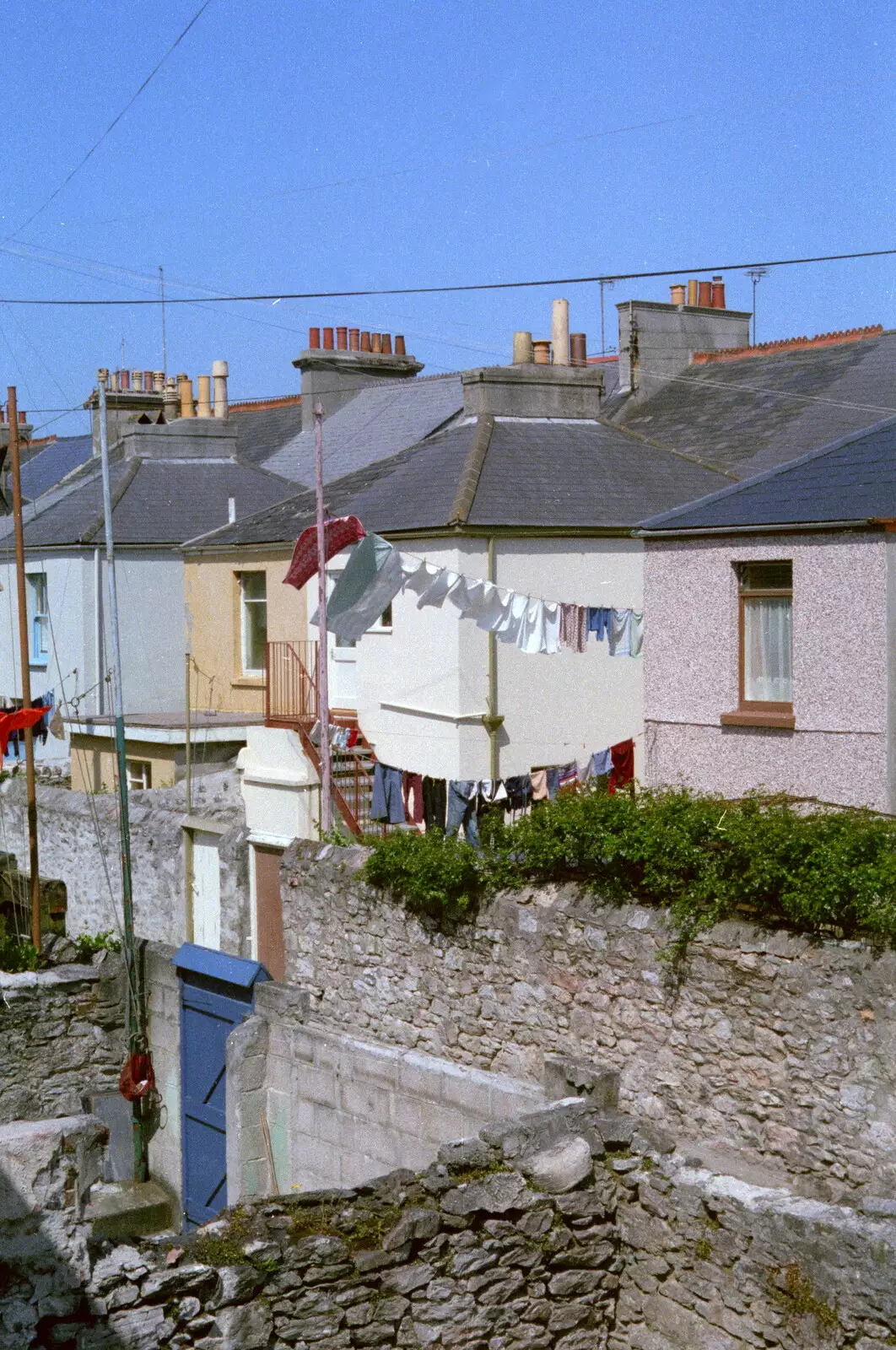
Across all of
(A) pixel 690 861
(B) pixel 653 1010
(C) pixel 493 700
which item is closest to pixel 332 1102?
(B) pixel 653 1010

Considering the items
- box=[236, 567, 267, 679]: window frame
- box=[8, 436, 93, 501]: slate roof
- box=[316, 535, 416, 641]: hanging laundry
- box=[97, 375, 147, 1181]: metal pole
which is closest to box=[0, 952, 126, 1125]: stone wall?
box=[97, 375, 147, 1181]: metal pole

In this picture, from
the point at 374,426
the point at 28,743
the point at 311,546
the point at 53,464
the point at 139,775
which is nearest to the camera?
the point at 311,546

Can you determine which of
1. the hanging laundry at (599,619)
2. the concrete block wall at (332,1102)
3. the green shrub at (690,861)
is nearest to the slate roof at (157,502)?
the hanging laundry at (599,619)

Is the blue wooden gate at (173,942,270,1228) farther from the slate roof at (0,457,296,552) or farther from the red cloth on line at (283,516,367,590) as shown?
the slate roof at (0,457,296,552)

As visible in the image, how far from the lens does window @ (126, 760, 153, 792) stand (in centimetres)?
2202

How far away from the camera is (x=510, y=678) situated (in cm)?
1834

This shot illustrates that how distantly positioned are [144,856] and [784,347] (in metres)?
13.4

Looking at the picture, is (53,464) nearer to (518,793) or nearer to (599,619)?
(599,619)

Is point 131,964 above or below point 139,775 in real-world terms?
below

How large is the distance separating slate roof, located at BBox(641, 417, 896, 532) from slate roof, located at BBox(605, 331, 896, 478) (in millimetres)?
5211

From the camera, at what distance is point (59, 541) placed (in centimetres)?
2567

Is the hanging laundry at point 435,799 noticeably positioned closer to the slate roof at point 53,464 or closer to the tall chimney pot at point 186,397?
the tall chimney pot at point 186,397

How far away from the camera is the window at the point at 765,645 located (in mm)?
13469

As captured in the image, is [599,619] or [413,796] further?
[599,619]
